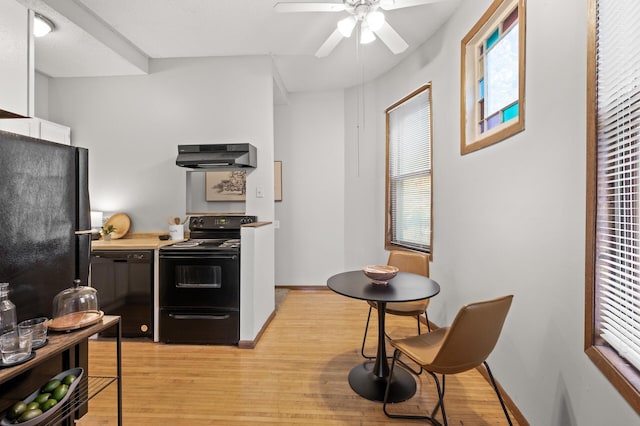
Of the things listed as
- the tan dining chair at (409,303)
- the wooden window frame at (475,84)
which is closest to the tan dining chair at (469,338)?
the tan dining chair at (409,303)

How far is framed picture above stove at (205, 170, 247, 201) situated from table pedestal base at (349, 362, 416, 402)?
7.01 ft

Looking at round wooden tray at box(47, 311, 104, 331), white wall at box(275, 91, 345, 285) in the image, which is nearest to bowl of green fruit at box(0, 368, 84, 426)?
round wooden tray at box(47, 311, 104, 331)

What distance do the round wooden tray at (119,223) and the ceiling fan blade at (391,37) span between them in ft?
10.3

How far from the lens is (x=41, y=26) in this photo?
2402mm

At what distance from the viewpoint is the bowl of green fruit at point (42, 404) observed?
3.39 ft

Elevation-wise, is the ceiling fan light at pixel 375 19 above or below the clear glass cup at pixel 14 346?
above

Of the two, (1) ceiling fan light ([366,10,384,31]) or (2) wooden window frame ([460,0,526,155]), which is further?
(1) ceiling fan light ([366,10,384,31])

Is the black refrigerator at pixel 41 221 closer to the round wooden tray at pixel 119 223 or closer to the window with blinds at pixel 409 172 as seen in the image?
the round wooden tray at pixel 119 223

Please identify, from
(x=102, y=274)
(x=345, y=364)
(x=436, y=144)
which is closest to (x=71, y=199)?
(x=102, y=274)

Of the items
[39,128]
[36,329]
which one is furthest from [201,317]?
[39,128]

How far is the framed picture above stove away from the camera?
3354 mm

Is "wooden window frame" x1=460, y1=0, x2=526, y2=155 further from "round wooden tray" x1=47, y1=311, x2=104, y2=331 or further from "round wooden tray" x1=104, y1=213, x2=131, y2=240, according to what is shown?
"round wooden tray" x1=104, y1=213, x2=131, y2=240

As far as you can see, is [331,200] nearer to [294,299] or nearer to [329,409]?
[294,299]

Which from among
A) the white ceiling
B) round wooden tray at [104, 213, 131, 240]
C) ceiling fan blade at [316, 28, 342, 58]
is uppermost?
the white ceiling
